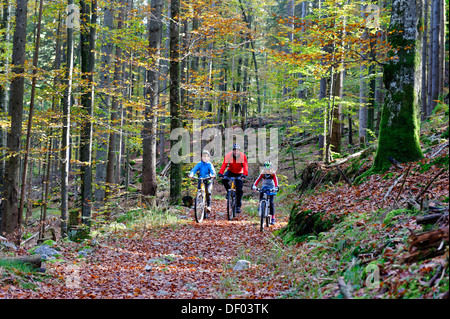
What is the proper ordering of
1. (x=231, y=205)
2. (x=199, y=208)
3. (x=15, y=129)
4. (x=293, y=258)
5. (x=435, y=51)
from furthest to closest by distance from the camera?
(x=435, y=51) < (x=231, y=205) < (x=199, y=208) < (x=15, y=129) < (x=293, y=258)

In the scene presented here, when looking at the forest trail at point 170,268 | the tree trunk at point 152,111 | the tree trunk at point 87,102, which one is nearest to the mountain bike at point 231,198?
the forest trail at point 170,268

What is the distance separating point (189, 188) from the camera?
622 inches

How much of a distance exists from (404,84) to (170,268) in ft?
21.4

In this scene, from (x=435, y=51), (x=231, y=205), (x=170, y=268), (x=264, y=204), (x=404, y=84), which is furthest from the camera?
(x=435, y=51)

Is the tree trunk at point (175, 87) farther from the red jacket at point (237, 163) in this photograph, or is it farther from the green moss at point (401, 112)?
the green moss at point (401, 112)

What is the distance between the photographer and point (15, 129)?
1057 centimetres

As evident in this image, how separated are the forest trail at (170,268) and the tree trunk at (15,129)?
12.4 feet

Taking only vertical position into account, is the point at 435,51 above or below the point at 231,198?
above

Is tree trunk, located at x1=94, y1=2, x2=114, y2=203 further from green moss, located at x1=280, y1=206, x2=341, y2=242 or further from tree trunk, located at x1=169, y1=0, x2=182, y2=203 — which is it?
green moss, located at x1=280, y1=206, x2=341, y2=242

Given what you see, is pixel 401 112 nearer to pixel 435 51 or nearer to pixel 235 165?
pixel 235 165

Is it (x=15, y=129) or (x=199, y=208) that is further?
(x=199, y=208)

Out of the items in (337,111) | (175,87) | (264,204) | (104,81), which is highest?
(104,81)

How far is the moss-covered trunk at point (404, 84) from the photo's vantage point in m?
7.78

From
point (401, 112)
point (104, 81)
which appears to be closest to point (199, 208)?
point (104, 81)
